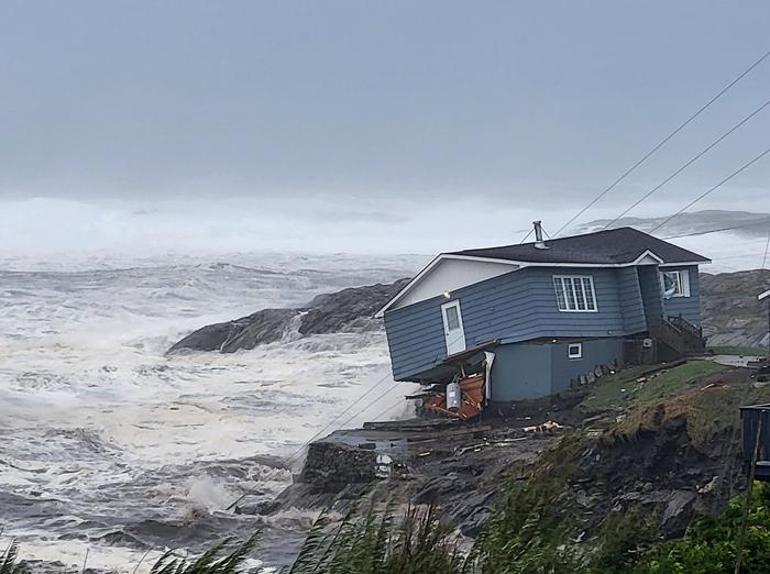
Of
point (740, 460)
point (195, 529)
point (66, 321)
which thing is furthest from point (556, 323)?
point (66, 321)

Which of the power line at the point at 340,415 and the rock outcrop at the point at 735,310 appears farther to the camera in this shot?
the rock outcrop at the point at 735,310

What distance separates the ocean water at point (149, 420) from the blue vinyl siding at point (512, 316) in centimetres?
157

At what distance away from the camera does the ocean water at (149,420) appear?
16.0 meters

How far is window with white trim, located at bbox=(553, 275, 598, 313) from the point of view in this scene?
75.8 ft

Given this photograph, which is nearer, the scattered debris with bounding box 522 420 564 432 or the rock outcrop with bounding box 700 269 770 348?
the scattered debris with bounding box 522 420 564 432

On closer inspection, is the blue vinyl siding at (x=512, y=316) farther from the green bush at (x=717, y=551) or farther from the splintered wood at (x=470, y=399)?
the green bush at (x=717, y=551)

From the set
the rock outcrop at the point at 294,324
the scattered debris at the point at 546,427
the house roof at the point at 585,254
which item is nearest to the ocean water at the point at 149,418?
the rock outcrop at the point at 294,324

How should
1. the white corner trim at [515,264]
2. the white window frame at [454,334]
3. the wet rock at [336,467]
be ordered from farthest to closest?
1. the white window frame at [454,334]
2. the white corner trim at [515,264]
3. the wet rock at [336,467]

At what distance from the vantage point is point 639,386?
20562 millimetres

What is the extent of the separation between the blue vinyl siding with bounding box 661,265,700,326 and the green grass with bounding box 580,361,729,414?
371 centimetres

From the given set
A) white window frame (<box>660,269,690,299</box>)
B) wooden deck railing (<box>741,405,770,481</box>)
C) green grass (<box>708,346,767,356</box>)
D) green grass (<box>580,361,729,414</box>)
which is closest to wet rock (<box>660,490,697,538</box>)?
wooden deck railing (<box>741,405,770,481</box>)

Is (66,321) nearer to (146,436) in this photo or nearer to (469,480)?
(146,436)

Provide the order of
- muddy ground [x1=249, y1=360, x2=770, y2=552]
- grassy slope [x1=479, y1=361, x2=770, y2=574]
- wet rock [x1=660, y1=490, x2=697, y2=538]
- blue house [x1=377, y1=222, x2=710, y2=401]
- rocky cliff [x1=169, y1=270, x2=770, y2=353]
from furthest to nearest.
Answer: rocky cliff [x1=169, y1=270, x2=770, y2=353] < blue house [x1=377, y1=222, x2=710, y2=401] < muddy ground [x1=249, y1=360, x2=770, y2=552] < wet rock [x1=660, y1=490, x2=697, y2=538] < grassy slope [x1=479, y1=361, x2=770, y2=574]

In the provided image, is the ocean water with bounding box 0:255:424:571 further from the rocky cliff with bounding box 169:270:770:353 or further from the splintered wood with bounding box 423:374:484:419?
the splintered wood with bounding box 423:374:484:419
